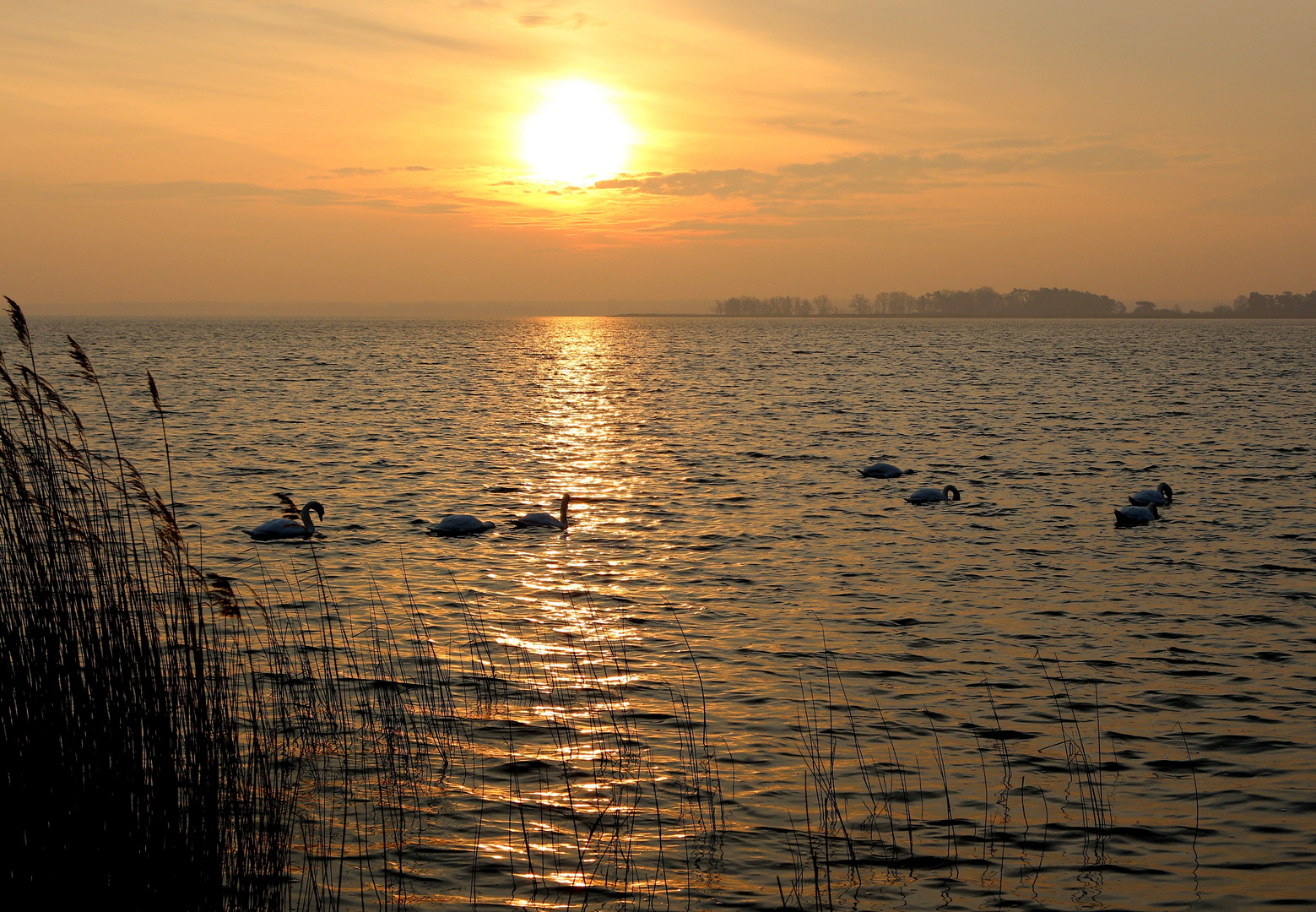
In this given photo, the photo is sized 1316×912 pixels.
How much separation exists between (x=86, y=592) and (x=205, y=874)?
7.79 feet

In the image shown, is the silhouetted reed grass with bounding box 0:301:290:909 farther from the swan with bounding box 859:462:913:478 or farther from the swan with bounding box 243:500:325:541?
the swan with bounding box 859:462:913:478

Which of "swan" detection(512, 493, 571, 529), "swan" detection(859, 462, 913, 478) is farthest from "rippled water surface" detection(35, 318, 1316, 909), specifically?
"swan" detection(512, 493, 571, 529)

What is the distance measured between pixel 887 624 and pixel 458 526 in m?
10.5

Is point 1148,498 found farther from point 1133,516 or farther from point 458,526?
point 458,526

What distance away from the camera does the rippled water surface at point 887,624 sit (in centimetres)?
873

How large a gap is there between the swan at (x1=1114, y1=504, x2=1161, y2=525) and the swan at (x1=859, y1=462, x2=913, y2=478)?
822 centimetres

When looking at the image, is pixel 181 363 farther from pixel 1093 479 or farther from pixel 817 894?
pixel 817 894

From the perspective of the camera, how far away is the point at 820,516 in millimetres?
25703

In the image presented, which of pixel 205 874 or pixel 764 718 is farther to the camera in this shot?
pixel 764 718

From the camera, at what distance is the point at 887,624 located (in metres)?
16.0

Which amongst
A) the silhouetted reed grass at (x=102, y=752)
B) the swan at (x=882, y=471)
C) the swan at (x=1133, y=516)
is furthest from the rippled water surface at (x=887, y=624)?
the silhouetted reed grass at (x=102, y=752)

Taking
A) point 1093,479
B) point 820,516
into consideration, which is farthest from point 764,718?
point 1093,479

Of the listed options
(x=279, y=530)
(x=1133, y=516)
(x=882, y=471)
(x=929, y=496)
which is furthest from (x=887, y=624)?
(x=882, y=471)

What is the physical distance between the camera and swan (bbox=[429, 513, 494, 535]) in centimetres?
2278
